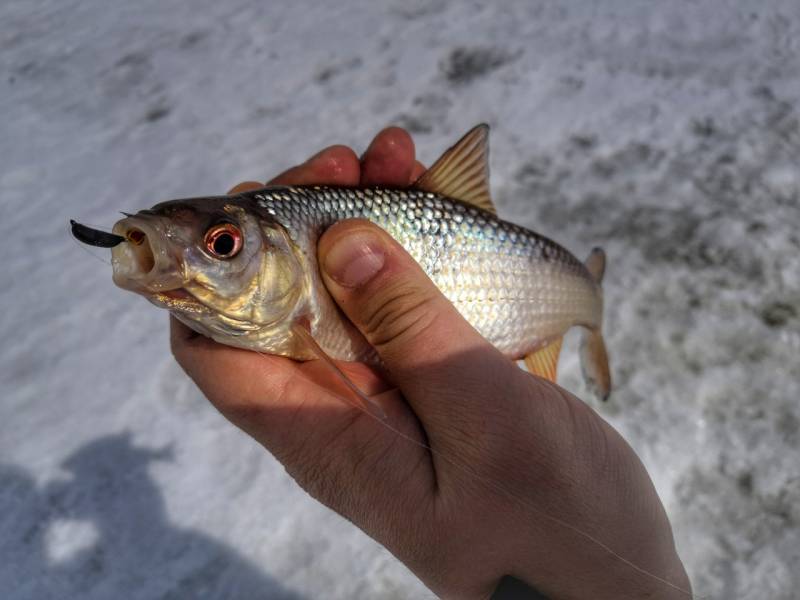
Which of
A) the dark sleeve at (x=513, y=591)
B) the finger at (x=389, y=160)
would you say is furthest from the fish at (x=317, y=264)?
the dark sleeve at (x=513, y=591)

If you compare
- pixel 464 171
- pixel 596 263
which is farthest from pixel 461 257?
pixel 596 263

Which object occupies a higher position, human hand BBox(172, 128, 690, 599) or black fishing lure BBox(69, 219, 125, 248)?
black fishing lure BBox(69, 219, 125, 248)

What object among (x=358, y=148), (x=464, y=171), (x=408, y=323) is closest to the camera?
(x=408, y=323)

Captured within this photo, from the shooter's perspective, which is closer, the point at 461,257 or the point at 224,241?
Answer: the point at 224,241

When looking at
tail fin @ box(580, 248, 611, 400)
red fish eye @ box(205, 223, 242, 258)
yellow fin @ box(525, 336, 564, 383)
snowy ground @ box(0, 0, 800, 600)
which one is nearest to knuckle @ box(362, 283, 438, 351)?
red fish eye @ box(205, 223, 242, 258)

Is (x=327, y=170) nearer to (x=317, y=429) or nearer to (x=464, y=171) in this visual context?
(x=464, y=171)

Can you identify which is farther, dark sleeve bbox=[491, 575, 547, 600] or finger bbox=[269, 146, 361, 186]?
finger bbox=[269, 146, 361, 186]

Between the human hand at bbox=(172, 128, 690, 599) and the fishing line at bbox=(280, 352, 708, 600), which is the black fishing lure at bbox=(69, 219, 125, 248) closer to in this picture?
the human hand at bbox=(172, 128, 690, 599)

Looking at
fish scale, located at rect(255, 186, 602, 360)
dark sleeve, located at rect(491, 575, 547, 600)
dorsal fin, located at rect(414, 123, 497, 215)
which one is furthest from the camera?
dorsal fin, located at rect(414, 123, 497, 215)
